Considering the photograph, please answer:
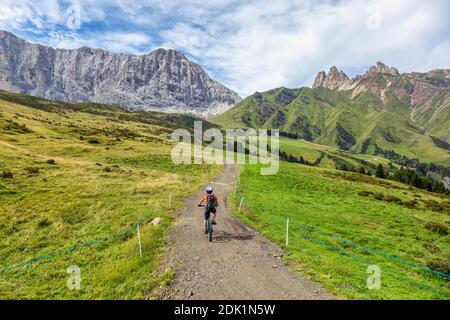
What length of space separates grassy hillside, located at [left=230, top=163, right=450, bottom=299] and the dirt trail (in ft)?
4.10

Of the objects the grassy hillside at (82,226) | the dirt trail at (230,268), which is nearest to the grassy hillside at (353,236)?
the dirt trail at (230,268)

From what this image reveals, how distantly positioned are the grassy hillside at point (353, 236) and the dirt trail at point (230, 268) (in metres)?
1.25

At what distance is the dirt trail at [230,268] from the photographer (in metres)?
11.3

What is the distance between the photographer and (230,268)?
13.6m

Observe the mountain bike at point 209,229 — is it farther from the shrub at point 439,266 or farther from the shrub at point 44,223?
the shrub at point 439,266

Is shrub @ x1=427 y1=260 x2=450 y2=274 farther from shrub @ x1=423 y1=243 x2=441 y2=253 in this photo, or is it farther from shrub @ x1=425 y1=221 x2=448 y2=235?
shrub @ x1=425 y1=221 x2=448 y2=235

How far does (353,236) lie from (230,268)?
54.0 ft

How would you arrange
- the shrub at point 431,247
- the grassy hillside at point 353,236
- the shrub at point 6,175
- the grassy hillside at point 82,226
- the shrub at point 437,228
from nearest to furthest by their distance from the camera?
the grassy hillside at point 82,226 → the grassy hillside at point 353,236 → the shrub at point 431,247 → the shrub at point 437,228 → the shrub at point 6,175

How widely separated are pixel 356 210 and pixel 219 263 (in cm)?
2989

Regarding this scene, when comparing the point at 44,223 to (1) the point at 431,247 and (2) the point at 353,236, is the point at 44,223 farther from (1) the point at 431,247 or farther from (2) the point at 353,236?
(1) the point at 431,247

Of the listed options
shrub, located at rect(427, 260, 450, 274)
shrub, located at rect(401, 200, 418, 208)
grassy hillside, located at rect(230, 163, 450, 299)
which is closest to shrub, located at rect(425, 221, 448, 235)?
grassy hillside, located at rect(230, 163, 450, 299)

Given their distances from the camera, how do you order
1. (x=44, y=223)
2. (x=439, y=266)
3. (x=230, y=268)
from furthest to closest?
(x=44, y=223) → (x=439, y=266) → (x=230, y=268)

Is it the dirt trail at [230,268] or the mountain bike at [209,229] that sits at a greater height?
the mountain bike at [209,229]

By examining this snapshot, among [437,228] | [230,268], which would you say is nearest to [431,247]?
[437,228]
